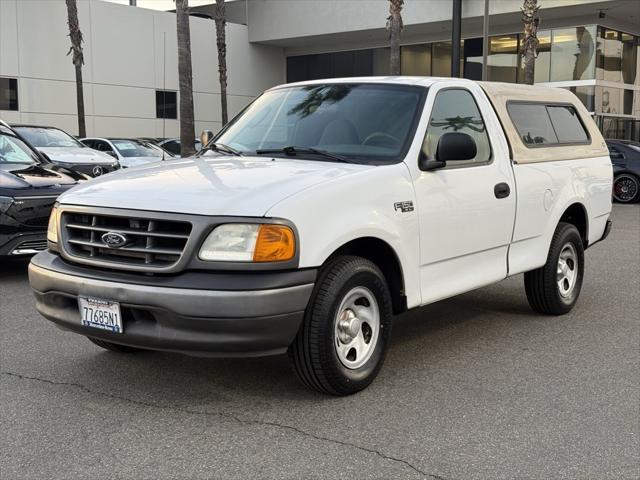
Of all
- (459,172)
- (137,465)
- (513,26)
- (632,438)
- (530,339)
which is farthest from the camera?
(513,26)

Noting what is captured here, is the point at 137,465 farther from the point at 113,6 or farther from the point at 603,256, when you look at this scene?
the point at 113,6

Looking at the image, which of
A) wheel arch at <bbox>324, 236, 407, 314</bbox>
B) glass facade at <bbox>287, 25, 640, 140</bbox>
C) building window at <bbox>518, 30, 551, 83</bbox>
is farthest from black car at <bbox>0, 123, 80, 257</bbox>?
building window at <bbox>518, 30, 551, 83</bbox>

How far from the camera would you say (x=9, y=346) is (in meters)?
5.39

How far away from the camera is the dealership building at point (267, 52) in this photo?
28.4 m

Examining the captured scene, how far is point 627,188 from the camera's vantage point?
18.3m

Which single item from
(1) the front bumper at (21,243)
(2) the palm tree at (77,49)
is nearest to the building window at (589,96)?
(2) the palm tree at (77,49)

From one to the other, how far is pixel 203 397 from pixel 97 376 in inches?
32.2

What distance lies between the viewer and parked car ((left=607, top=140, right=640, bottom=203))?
59.0 feet

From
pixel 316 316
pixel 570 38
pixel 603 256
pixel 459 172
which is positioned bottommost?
pixel 603 256

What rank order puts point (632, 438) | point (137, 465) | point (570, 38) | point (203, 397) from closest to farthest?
point (137, 465) < point (632, 438) < point (203, 397) < point (570, 38)

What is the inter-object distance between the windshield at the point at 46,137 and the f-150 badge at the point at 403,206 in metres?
11.6

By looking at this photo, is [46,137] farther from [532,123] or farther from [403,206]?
[403,206]

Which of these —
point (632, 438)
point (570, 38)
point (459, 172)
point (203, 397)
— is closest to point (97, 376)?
point (203, 397)

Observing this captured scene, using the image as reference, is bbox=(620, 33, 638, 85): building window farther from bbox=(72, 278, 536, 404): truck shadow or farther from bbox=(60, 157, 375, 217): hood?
bbox=(60, 157, 375, 217): hood
